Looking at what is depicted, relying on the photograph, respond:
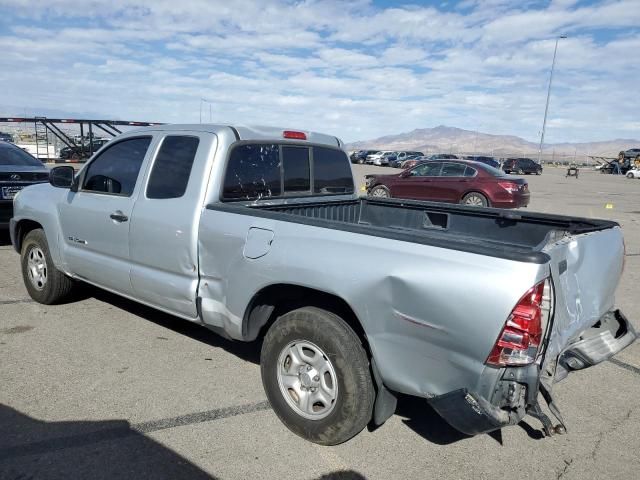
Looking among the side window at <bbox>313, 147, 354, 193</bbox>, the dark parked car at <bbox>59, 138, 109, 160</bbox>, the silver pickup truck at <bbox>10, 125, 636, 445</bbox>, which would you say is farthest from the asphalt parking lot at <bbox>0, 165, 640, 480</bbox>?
the dark parked car at <bbox>59, 138, 109, 160</bbox>

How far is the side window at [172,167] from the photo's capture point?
148 inches

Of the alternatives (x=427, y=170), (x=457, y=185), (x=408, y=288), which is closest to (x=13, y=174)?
(x=408, y=288)

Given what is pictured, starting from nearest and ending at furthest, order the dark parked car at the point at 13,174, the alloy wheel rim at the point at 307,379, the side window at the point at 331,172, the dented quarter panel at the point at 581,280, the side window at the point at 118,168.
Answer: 1. the dented quarter panel at the point at 581,280
2. the alloy wheel rim at the point at 307,379
3. the side window at the point at 118,168
4. the side window at the point at 331,172
5. the dark parked car at the point at 13,174

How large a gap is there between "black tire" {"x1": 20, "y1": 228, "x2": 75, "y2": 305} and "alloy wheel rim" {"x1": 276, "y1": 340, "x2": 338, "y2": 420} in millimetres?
2995

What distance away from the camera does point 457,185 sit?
14.7 meters

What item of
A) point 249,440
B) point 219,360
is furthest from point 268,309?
point 219,360

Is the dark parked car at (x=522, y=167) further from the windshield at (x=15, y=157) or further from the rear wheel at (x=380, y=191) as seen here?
the windshield at (x=15, y=157)

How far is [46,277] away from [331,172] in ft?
9.82

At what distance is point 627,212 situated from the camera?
1602cm

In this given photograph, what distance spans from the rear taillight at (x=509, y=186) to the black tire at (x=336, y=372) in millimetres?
12117

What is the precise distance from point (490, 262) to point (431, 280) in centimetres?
Answer: 28

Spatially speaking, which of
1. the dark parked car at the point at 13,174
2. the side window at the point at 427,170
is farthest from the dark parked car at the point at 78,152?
the dark parked car at the point at 13,174

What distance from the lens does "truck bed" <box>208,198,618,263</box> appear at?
3.38 m

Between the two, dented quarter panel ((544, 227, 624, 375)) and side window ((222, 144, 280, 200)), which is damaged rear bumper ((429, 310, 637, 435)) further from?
side window ((222, 144, 280, 200))
